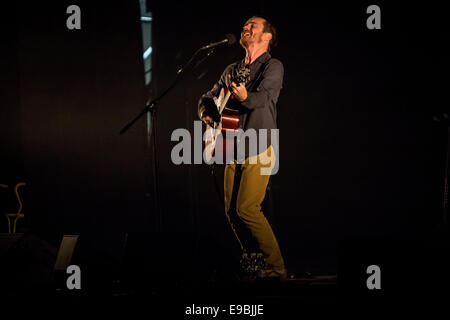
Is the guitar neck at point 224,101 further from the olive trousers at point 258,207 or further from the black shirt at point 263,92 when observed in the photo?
the olive trousers at point 258,207

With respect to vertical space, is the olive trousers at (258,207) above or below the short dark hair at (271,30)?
below

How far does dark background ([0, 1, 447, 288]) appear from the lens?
3.74m

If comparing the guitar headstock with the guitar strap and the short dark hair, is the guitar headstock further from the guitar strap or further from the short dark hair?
the short dark hair

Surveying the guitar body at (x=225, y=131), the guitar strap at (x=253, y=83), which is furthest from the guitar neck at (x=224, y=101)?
the guitar strap at (x=253, y=83)

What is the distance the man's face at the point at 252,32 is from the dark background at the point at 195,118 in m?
0.16

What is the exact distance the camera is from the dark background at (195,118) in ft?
12.3

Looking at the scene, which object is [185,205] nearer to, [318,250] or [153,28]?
[318,250]

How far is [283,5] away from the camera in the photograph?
12.4ft

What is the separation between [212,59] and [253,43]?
0.43 metres

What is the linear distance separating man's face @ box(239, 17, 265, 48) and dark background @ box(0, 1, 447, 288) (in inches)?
6.4

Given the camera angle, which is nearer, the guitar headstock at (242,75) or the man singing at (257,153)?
the guitar headstock at (242,75)

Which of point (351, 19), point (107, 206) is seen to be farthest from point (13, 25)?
point (351, 19)

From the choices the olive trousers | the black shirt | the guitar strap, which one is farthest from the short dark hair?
the olive trousers
